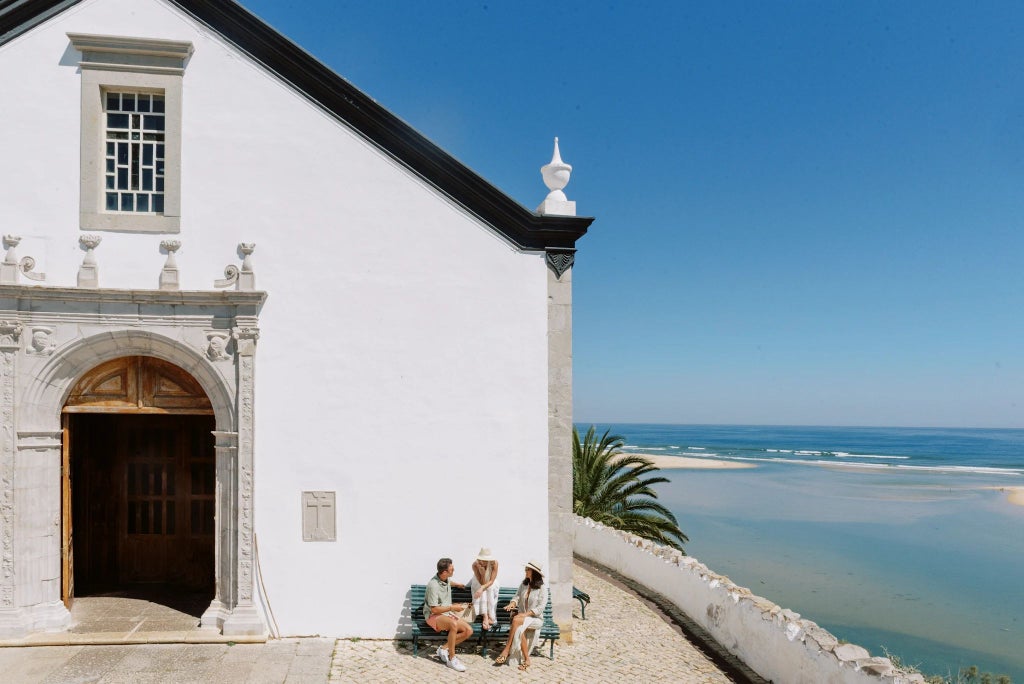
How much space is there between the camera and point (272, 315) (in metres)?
7.13

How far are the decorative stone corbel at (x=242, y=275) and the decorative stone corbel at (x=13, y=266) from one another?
6.54 feet

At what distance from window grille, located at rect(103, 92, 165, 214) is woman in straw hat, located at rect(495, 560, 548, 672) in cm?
639

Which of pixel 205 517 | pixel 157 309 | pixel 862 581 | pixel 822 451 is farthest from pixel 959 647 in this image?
pixel 822 451

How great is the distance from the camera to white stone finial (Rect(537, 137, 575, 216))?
7.66m

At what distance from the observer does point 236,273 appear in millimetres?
7023

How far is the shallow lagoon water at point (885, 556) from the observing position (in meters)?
14.4

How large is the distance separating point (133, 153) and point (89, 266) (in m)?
1.56

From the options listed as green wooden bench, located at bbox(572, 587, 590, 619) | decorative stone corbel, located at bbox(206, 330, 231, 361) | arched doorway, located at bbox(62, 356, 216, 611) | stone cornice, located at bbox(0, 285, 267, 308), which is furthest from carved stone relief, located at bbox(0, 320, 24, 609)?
green wooden bench, located at bbox(572, 587, 590, 619)

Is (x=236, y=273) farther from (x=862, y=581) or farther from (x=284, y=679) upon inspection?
(x=862, y=581)

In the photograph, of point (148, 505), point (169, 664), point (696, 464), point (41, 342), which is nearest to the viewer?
point (169, 664)

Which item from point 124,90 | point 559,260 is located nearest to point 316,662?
point 559,260

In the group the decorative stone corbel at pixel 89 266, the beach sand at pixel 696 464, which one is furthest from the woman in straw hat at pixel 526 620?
the beach sand at pixel 696 464

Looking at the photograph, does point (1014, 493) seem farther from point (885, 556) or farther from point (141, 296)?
point (141, 296)

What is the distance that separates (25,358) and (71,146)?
257 centimetres
